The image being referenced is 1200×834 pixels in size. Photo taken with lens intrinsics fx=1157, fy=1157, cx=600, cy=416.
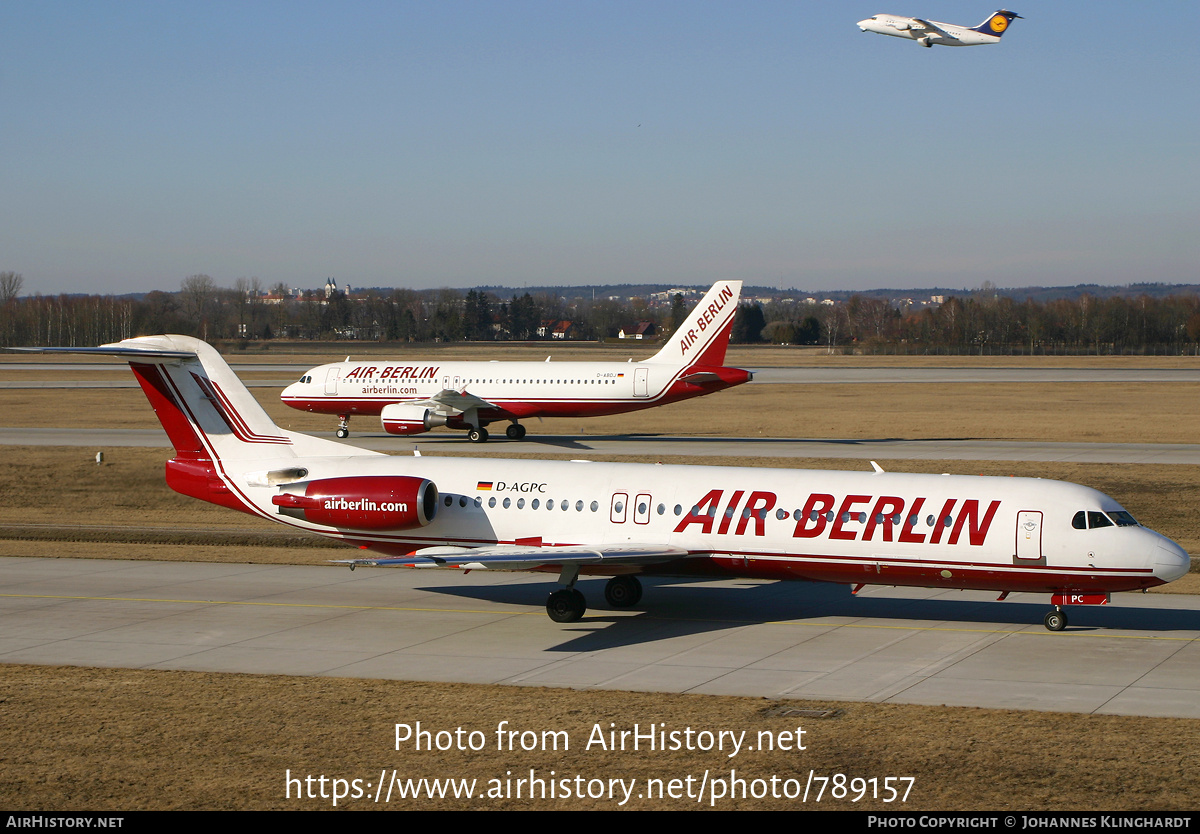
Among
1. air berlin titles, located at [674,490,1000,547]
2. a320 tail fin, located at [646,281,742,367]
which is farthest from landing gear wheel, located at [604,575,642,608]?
a320 tail fin, located at [646,281,742,367]

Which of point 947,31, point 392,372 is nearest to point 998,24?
point 947,31

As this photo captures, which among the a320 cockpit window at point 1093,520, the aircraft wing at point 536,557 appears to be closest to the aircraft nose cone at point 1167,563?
the a320 cockpit window at point 1093,520

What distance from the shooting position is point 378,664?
69.8 feet

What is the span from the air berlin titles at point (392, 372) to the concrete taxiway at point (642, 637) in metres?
29.5

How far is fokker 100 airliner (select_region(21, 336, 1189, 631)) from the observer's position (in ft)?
73.1

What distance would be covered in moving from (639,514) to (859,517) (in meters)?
4.62

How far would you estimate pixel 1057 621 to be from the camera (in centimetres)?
2334

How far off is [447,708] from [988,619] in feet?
41.5

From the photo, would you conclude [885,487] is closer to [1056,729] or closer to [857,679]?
[857,679]

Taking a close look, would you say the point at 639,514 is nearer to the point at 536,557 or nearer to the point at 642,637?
the point at 642,637

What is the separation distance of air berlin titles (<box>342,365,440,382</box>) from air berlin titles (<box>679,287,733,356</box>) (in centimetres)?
1327

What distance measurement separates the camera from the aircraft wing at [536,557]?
2273 centimetres

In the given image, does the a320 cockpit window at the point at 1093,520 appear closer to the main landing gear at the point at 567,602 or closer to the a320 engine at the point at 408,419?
the main landing gear at the point at 567,602

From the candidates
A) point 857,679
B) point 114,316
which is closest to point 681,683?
point 857,679
